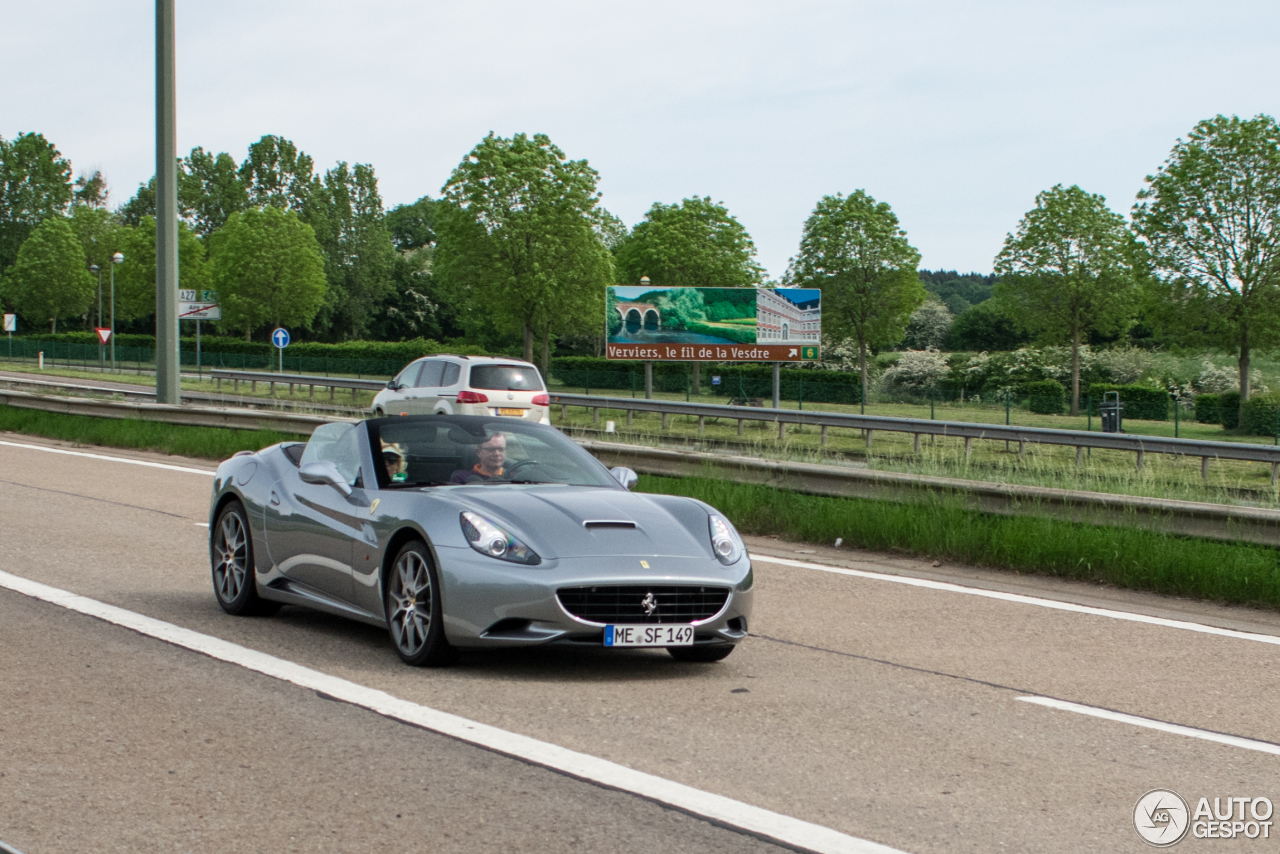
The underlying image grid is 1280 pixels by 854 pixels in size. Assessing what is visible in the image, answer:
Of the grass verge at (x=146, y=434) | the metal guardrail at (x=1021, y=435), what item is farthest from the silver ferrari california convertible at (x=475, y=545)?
the grass verge at (x=146, y=434)

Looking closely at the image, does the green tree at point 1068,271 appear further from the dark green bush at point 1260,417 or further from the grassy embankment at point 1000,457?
the dark green bush at point 1260,417

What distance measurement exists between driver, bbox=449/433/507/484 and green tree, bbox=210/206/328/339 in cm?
8586

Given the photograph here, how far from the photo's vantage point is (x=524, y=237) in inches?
2378

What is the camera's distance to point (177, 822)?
4.23 m

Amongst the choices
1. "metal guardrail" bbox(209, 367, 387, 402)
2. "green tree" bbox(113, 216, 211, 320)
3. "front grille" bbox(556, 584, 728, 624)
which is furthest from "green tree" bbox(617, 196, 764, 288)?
"front grille" bbox(556, 584, 728, 624)

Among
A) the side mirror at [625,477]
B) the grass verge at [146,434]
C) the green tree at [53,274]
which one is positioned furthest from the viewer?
the green tree at [53,274]

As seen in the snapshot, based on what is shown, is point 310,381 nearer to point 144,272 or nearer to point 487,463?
point 487,463

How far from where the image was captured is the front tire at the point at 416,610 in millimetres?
6387

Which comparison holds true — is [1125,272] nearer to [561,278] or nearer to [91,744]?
[561,278]

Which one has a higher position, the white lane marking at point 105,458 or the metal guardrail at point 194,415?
the metal guardrail at point 194,415

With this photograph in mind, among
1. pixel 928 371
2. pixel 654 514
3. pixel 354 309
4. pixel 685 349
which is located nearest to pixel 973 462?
pixel 654 514

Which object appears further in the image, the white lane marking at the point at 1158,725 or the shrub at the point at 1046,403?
the shrub at the point at 1046,403

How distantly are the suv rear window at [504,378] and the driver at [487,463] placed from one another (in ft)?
54.2

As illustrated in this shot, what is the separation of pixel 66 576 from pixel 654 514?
455 cm
